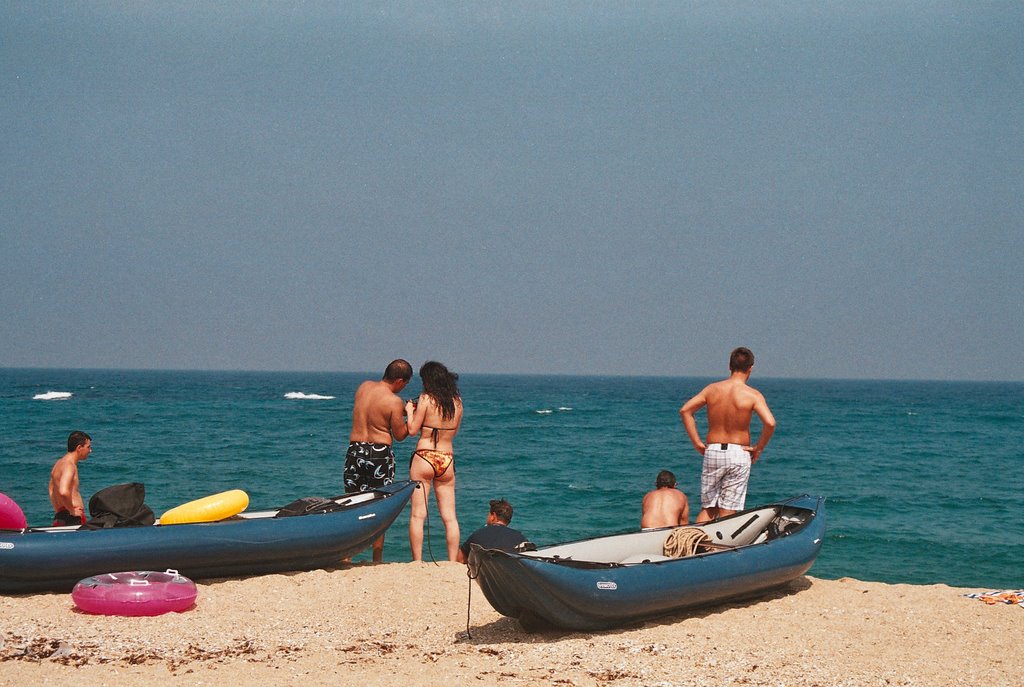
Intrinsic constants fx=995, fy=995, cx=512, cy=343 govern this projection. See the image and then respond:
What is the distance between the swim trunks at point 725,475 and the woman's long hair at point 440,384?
217 cm

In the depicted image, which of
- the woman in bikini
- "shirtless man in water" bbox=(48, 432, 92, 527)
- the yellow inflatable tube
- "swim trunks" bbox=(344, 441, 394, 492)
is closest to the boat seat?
the woman in bikini

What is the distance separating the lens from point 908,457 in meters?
30.9

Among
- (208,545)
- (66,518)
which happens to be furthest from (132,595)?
(66,518)

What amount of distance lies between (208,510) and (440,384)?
2.10 metres

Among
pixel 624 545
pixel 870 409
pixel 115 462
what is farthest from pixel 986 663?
pixel 870 409

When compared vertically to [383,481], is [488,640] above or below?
below

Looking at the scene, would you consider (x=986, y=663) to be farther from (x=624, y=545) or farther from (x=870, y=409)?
(x=870, y=409)

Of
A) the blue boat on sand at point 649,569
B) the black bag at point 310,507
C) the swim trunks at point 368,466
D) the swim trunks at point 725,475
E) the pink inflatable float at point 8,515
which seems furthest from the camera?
the swim trunks at point 368,466

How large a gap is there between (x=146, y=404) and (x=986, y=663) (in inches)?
2061

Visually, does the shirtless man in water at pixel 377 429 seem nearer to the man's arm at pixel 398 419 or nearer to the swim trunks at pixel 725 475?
the man's arm at pixel 398 419

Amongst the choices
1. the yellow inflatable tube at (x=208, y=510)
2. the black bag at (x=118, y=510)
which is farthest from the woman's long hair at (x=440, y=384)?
the black bag at (x=118, y=510)

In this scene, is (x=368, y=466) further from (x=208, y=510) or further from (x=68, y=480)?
(x=68, y=480)

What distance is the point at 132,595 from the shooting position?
6719 mm

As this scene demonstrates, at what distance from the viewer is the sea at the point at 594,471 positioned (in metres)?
15.6
